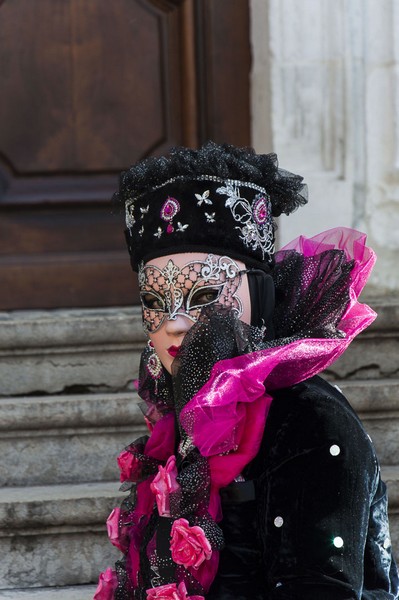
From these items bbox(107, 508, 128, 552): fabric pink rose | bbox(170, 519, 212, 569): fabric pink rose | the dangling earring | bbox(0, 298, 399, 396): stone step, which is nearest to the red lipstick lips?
the dangling earring

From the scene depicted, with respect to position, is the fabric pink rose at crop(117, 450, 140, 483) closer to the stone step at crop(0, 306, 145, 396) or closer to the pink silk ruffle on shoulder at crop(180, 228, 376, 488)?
the pink silk ruffle on shoulder at crop(180, 228, 376, 488)

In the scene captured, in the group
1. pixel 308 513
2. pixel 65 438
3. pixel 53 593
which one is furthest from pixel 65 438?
pixel 308 513

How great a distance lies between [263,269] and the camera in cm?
184

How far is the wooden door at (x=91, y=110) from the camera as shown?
3.66 m

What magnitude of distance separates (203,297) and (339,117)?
182 centimetres

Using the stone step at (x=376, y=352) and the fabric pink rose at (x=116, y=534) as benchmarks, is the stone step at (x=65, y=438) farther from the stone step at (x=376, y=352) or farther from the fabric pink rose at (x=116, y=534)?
the fabric pink rose at (x=116, y=534)

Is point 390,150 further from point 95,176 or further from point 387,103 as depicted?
point 95,176

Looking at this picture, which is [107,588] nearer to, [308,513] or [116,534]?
[116,534]

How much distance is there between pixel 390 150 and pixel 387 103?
154 mm

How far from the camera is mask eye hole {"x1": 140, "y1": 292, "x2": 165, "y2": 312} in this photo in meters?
1.81

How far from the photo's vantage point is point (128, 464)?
78.5 inches

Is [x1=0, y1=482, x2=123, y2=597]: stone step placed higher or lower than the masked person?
lower

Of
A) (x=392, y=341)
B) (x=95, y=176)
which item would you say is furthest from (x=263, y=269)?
(x=95, y=176)

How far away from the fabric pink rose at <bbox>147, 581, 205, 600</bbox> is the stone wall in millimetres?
1914
